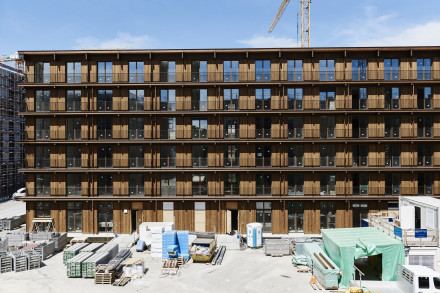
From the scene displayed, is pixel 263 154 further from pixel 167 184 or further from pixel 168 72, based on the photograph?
pixel 168 72

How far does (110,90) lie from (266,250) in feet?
74.3

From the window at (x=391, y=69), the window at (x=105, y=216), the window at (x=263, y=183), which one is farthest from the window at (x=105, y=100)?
the window at (x=391, y=69)

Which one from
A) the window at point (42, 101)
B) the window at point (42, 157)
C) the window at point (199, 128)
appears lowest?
the window at point (42, 157)

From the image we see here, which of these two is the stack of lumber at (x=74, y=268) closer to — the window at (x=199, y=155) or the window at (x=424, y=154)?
the window at (x=199, y=155)

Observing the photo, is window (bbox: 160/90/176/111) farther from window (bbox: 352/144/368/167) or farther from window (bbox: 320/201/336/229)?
window (bbox: 352/144/368/167)

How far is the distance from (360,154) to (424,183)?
7466mm

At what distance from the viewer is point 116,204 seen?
35906mm

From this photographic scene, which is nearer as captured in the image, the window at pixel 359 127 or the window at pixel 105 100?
the window at pixel 359 127

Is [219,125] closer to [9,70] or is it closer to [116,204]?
[116,204]

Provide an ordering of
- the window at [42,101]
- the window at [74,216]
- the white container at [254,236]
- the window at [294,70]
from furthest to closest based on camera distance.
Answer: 1. the window at [74,216]
2. the window at [42,101]
3. the window at [294,70]
4. the white container at [254,236]

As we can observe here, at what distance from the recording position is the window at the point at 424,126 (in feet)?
116

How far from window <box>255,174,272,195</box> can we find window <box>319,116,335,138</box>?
7.27m

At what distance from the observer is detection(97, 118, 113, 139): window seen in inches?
1409

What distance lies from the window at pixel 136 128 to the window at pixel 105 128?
2006mm
